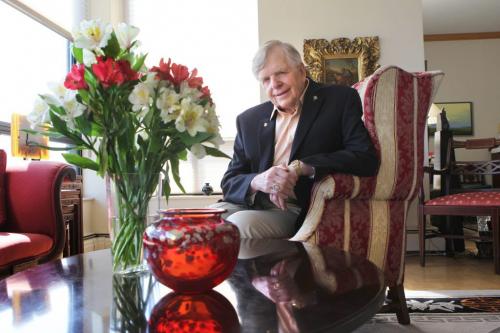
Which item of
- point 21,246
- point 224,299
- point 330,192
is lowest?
point 21,246

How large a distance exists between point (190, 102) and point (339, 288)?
44cm

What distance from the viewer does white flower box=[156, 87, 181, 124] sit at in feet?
2.78

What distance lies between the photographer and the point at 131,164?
90 centimetres

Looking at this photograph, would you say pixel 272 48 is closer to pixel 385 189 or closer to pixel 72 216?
pixel 385 189

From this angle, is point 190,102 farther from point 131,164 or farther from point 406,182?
point 406,182

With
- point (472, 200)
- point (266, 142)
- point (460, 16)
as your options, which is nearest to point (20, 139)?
point (266, 142)

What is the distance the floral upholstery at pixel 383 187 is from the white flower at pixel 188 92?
87 cm

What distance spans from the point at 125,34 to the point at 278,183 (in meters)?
0.92

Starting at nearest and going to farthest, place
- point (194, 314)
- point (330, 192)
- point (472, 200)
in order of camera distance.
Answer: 1. point (194, 314)
2. point (330, 192)
3. point (472, 200)

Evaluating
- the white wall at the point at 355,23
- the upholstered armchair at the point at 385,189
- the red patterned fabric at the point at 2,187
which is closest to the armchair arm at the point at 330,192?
the upholstered armchair at the point at 385,189

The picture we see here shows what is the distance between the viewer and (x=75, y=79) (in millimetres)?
837

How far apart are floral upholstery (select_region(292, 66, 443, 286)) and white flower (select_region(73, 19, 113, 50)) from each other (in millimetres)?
1014

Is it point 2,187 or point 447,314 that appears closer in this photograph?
point 447,314

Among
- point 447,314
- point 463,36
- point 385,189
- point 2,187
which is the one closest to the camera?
point 385,189
